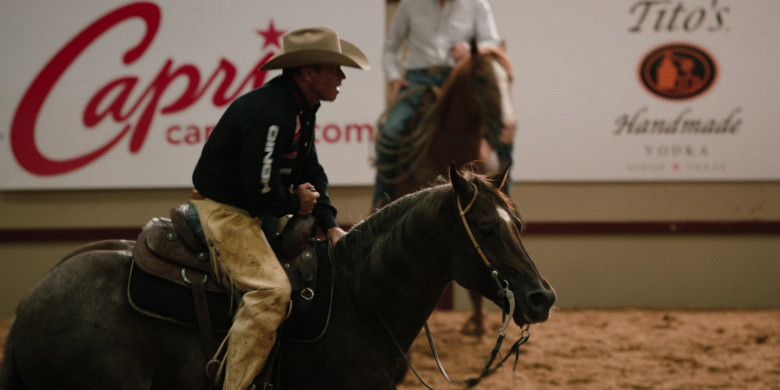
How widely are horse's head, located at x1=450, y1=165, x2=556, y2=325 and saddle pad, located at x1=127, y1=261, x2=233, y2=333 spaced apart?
2.82ft

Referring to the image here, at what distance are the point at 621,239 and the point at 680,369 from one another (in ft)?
6.94

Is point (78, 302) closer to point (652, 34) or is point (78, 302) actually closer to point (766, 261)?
point (652, 34)

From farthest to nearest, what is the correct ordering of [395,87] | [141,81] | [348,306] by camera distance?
[141,81], [395,87], [348,306]

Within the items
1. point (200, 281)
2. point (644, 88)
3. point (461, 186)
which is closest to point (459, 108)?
point (644, 88)

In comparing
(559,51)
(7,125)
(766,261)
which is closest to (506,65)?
(559,51)

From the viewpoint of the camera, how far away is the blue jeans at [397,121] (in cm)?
581

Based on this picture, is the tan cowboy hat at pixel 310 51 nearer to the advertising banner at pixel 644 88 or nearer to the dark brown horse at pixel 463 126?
the dark brown horse at pixel 463 126

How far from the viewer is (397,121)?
5.81m

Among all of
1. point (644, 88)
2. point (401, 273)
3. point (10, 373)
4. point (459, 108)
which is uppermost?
point (644, 88)

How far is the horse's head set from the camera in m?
2.52

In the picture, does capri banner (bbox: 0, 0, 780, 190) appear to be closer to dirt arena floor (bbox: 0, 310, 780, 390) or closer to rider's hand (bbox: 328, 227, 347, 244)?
dirt arena floor (bbox: 0, 310, 780, 390)

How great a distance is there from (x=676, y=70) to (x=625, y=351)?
9.16ft

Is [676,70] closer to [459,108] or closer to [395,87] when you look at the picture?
[459,108]

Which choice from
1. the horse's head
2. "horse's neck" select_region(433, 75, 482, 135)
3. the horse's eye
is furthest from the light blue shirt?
the horse's eye
